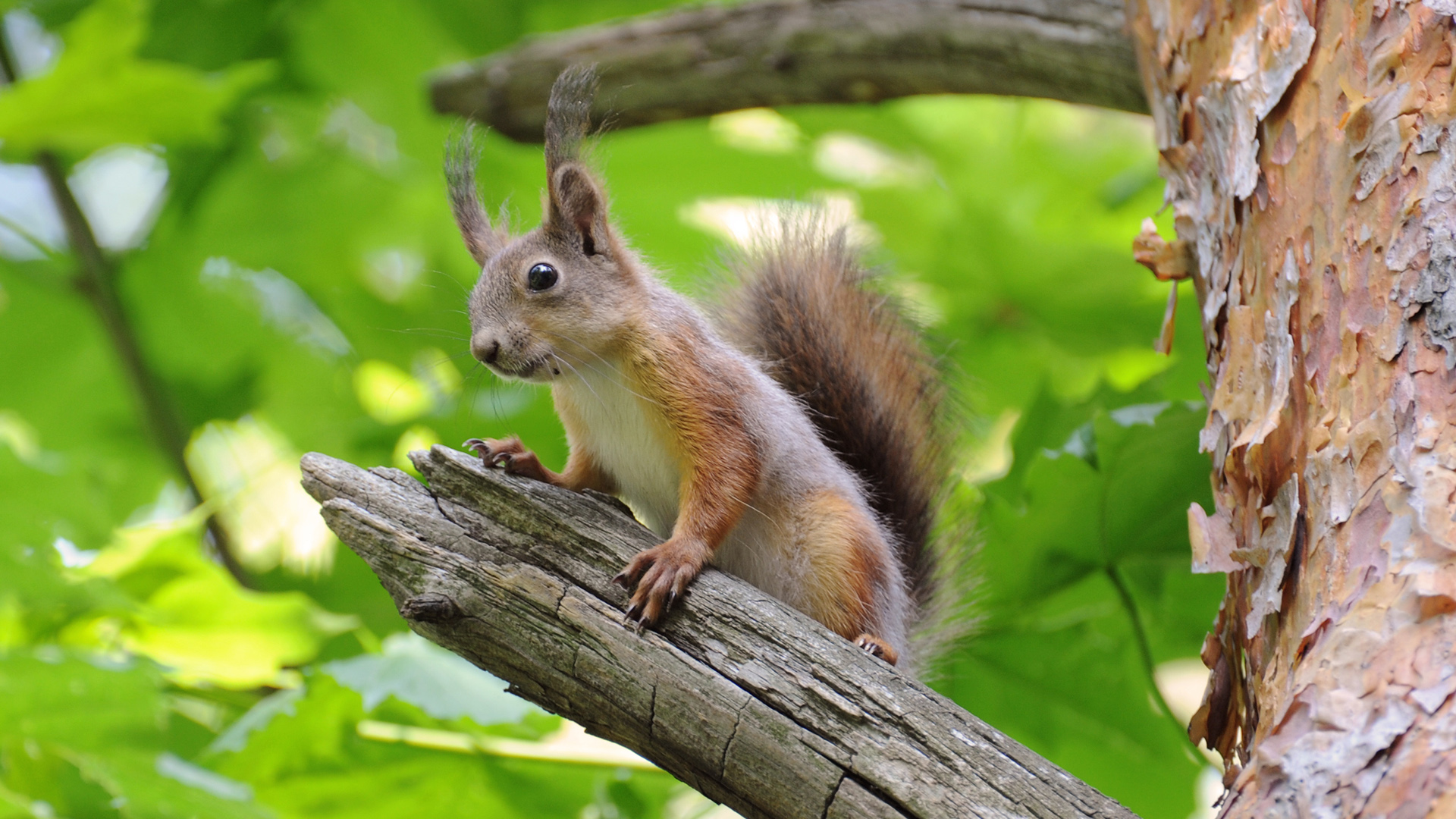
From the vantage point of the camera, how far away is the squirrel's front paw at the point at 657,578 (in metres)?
1.22

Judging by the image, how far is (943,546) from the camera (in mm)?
1863

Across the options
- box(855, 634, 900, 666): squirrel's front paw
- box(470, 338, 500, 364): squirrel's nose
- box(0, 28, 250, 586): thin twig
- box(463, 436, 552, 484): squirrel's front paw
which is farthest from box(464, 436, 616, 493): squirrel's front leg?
box(0, 28, 250, 586): thin twig

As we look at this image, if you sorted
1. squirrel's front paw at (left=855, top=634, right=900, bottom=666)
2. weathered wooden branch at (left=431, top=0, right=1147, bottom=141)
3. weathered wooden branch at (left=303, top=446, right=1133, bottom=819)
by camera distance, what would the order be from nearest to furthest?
weathered wooden branch at (left=303, top=446, right=1133, bottom=819)
squirrel's front paw at (left=855, top=634, right=900, bottom=666)
weathered wooden branch at (left=431, top=0, right=1147, bottom=141)

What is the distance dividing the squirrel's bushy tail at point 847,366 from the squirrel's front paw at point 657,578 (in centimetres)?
57

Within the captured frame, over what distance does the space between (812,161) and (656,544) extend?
121 centimetres

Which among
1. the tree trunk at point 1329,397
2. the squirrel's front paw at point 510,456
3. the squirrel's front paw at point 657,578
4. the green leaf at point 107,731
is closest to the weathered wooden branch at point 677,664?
the squirrel's front paw at point 657,578

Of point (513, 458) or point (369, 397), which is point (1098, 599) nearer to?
point (513, 458)

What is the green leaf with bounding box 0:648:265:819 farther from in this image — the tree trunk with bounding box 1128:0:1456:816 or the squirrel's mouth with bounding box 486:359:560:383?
the tree trunk with bounding box 1128:0:1456:816

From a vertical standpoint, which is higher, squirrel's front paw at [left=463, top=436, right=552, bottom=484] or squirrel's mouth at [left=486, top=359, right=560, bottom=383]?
squirrel's mouth at [left=486, top=359, right=560, bottom=383]

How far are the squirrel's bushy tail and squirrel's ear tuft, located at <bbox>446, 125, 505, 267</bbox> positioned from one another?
0.42m

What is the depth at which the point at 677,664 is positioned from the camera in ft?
3.92

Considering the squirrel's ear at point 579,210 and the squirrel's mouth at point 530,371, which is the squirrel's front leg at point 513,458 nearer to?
the squirrel's mouth at point 530,371

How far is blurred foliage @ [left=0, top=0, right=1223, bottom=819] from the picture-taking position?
1627mm

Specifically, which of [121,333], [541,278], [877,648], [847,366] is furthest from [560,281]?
[121,333]
